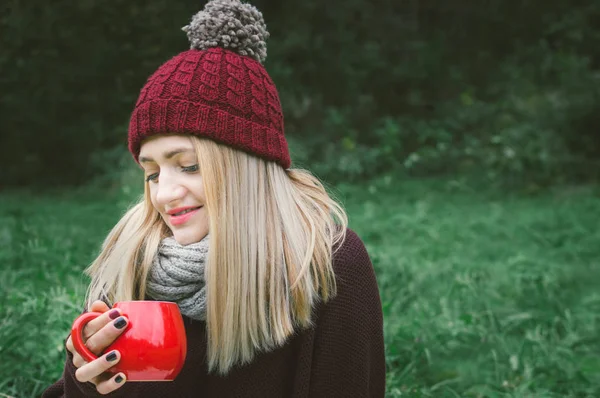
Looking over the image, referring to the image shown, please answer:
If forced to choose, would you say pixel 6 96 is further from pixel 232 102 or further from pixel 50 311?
pixel 232 102

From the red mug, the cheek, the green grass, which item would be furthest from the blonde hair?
the green grass

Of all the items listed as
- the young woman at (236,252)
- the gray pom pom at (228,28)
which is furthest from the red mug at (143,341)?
the gray pom pom at (228,28)

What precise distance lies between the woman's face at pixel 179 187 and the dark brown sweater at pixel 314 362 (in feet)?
0.85

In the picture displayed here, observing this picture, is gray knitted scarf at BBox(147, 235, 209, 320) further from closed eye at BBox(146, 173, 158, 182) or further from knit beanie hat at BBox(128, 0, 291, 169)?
knit beanie hat at BBox(128, 0, 291, 169)

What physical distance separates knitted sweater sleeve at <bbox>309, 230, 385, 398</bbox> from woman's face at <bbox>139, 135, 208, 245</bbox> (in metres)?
0.37

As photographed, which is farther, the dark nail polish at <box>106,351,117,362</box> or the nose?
the nose

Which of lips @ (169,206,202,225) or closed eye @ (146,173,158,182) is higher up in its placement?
closed eye @ (146,173,158,182)

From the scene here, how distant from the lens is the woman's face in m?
1.62

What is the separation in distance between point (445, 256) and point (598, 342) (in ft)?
4.80

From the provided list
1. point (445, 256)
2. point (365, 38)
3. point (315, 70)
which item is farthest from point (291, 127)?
point (445, 256)

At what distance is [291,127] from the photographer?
8688 millimetres

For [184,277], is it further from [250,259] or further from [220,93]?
[220,93]

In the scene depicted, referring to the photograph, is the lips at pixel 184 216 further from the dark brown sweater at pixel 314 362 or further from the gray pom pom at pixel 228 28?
the gray pom pom at pixel 228 28

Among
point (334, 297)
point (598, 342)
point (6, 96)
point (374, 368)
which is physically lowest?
point (598, 342)
